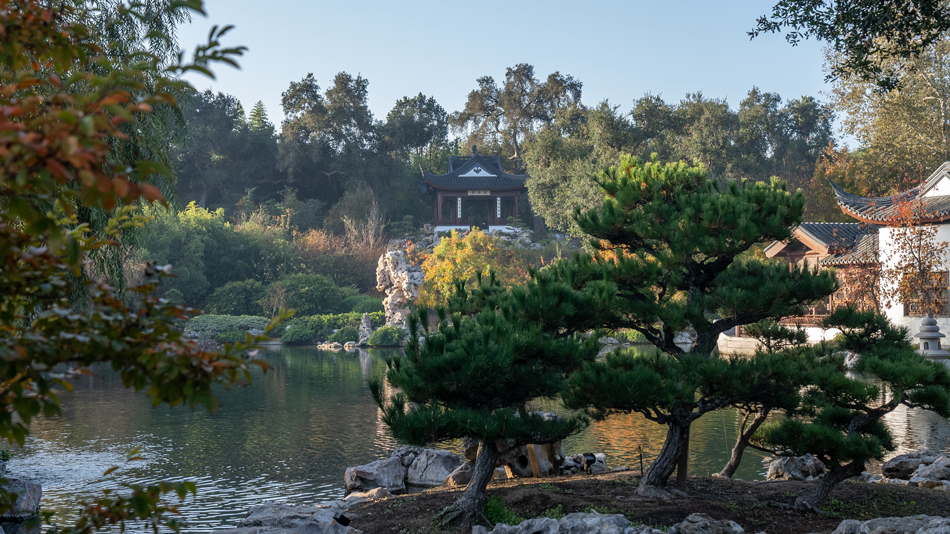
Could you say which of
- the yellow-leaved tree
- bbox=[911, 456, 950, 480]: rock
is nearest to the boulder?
bbox=[911, 456, 950, 480]: rock

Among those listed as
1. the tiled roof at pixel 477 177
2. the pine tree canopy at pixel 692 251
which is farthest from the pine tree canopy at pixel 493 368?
the tiled roof at pixel 477 177

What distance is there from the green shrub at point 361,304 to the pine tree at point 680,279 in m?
21.7

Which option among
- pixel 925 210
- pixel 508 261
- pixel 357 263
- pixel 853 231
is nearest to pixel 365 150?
pixel 357 263

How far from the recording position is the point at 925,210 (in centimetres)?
1600

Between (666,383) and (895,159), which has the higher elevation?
(895,159)

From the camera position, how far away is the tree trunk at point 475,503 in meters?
4.97

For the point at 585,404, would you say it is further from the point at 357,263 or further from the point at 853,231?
the point at 357,263

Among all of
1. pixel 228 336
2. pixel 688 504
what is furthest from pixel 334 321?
pixel 688 504

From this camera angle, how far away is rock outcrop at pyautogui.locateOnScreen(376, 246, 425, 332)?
24.7m

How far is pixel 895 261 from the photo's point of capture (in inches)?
653

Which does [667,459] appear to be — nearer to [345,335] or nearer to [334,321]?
[345,335]

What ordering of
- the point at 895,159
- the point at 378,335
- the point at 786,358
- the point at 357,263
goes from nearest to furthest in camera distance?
the point at 786,358 → the point at 895,159 → the point at 378,335 → the point at 357,263

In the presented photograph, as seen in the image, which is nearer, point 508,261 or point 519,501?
point 519,501

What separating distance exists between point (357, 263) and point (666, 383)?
2639cm
